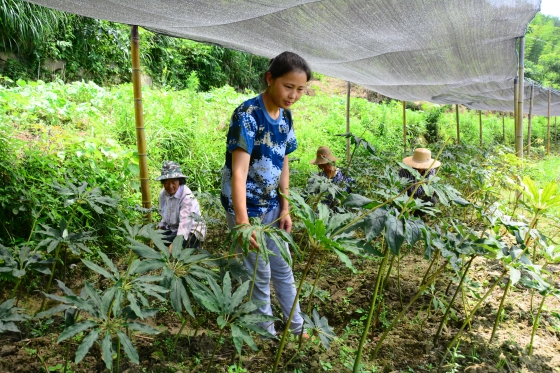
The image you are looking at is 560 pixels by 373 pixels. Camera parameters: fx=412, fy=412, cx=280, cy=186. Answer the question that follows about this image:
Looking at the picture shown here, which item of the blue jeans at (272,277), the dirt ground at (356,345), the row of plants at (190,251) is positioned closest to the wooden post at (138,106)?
the row of plants at (190,251)

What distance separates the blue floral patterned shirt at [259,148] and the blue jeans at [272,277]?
10 cm

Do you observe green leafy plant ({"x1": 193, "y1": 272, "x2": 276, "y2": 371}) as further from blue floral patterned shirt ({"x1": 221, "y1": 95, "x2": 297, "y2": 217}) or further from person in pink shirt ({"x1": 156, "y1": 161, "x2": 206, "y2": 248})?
person in pink shirt ({"x1": 156, "y1": 161, "x2": 206, "y2": 248})

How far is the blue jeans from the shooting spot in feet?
6.41

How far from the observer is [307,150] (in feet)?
25.2

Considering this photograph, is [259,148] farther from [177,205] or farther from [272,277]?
[177,205]

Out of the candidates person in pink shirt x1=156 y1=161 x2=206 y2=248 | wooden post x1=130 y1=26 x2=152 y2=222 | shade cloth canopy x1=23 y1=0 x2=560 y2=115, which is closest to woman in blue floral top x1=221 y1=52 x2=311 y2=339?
shade cloth canopy x1=23 y1=0 x2=560 y2=115

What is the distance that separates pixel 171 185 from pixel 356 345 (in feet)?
5.20

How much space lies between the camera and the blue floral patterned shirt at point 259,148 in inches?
68.9

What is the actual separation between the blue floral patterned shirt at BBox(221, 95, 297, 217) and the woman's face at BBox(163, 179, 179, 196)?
3.34ft

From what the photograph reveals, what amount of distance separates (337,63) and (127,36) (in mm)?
6066

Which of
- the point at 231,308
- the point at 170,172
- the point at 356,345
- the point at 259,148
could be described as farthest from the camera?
the point at 170,172

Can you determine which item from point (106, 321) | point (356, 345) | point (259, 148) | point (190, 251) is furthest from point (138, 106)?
point (356, 345)

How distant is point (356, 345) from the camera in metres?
2.29

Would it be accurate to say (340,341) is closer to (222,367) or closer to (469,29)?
(222,367)
